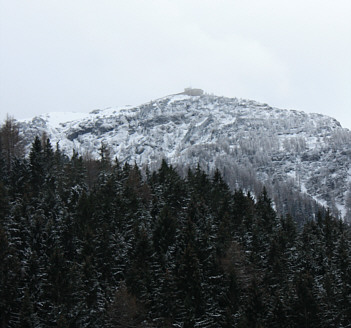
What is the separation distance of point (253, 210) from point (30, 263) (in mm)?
40437

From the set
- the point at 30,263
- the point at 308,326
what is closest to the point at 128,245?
the point at 30,263

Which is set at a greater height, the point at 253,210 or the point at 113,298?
the point at 253,210

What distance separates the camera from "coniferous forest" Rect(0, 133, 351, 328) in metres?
43.6

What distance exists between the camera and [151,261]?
51375 millimetres

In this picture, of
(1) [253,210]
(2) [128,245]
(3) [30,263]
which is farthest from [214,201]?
(3) [30,263]

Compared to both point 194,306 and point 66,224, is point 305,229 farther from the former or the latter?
point 66,224

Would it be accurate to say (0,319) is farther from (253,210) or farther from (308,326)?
(253,210)

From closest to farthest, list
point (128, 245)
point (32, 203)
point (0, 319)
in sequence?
point (0, 319) < point (128, 245) < point (32, 203)

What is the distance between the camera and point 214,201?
74500 mm

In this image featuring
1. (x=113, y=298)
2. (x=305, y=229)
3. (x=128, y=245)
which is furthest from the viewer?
(x=305, y=229)

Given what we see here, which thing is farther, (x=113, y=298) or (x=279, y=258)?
(x=279, y=258)

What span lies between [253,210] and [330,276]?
24.6m

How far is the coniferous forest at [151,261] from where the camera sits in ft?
143

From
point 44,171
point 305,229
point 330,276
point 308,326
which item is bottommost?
point 308,326
